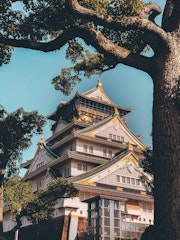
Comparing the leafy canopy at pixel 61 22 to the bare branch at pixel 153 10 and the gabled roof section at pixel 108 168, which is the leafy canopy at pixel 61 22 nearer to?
the bare branch at pixel 153 10

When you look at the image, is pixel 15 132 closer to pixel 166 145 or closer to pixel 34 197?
pixel 34 197

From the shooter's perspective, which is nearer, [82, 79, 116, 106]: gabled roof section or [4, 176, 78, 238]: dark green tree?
[4, 176, 78, 238]: dark green tree

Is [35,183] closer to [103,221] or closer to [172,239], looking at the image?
[103,221]

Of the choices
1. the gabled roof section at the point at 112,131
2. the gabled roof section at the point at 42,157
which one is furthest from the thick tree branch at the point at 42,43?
the gabled roof section at the point at 42,157

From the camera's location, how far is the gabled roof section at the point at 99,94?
46.2 meters

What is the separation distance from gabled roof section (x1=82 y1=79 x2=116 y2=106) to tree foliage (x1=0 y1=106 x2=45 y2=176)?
26.1 metres

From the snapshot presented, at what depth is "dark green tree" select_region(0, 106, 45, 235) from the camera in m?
19.0

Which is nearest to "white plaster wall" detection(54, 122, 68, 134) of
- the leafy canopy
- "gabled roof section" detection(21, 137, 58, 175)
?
"gabled roof section" detection(21, 137, 58, 175)

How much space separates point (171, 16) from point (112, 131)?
33.1 m

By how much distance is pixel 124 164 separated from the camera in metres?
35.7

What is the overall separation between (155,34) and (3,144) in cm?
1355

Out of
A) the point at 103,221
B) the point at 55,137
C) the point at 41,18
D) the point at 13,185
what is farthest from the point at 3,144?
the point at 55,137

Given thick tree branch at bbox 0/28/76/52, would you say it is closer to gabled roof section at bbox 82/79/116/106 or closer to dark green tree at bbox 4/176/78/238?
dark green tree at bbox 4/176/78/238

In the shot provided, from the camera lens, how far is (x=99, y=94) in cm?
4747
